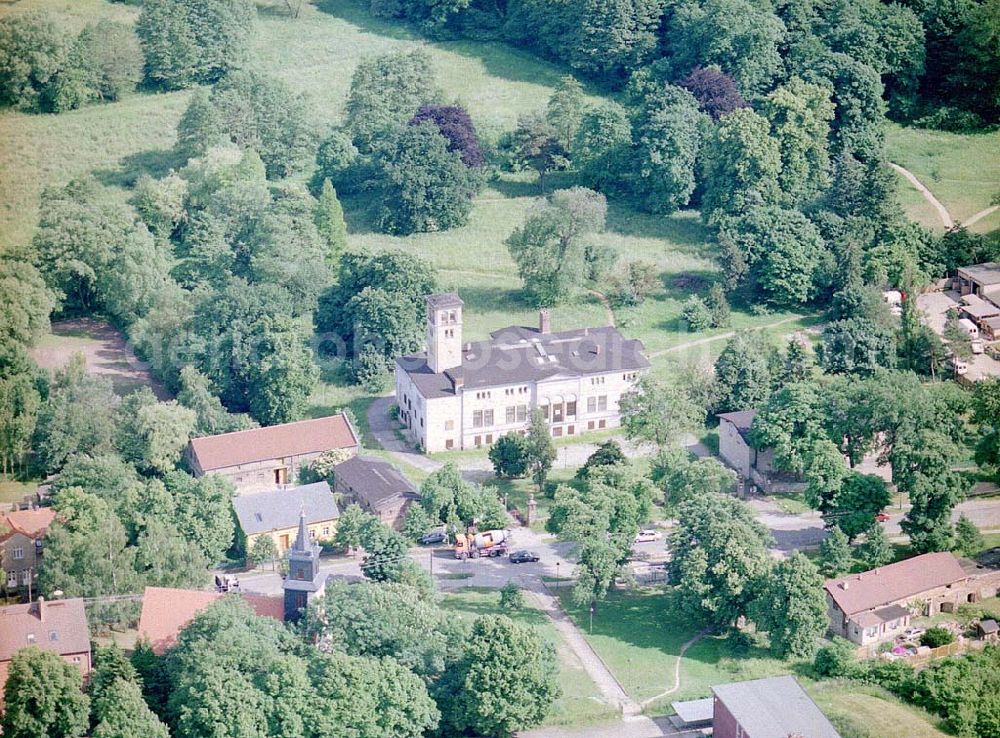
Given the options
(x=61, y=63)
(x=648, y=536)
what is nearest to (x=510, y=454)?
(x=648, y=536)

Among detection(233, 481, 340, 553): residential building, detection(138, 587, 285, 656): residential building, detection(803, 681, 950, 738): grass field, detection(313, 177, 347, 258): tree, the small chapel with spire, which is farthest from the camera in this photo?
detection(313, 177, 347, 258): tree

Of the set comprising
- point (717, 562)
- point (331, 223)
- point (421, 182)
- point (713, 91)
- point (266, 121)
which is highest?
point (713, 91)

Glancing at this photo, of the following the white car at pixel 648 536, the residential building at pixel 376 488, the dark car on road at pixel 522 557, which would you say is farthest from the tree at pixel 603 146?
the dark car on road at pixel 522 557

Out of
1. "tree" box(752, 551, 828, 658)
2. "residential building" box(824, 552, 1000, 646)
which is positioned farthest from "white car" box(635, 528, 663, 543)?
"tree" box(752, 551, 828, 658)

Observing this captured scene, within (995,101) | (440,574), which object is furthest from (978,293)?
(440,574)

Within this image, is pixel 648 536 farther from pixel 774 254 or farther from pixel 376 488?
pixel 774 254

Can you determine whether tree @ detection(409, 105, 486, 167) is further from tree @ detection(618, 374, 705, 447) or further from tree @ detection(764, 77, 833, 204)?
tree @ detection(618, 374, 705, 447)
